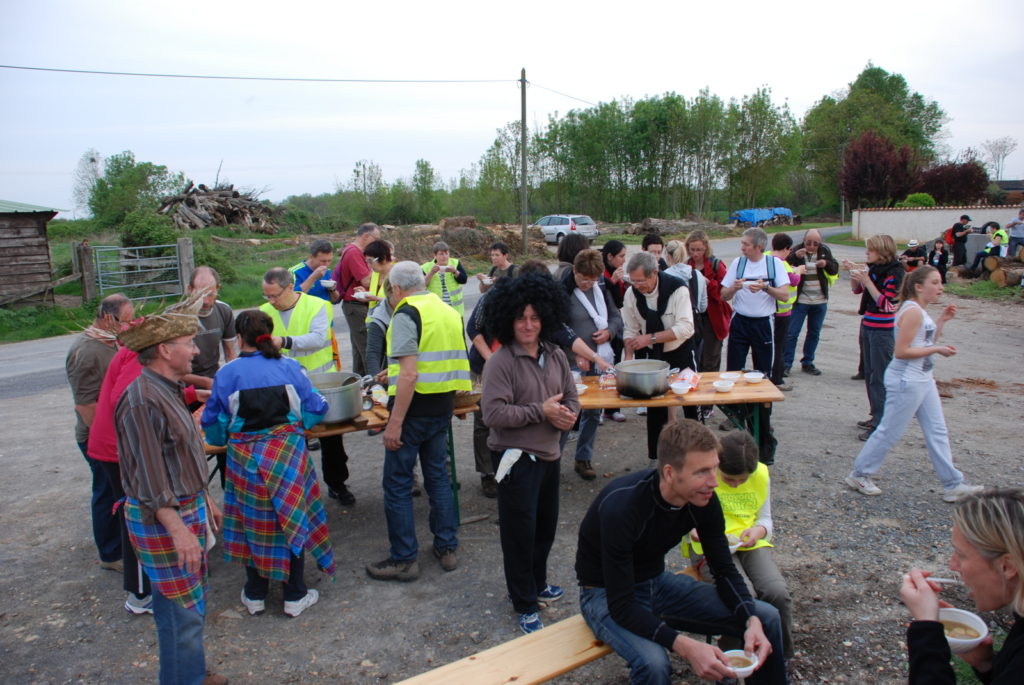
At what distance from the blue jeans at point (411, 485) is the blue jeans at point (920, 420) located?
10.2 feet

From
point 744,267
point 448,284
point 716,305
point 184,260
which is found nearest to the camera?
point 744,267

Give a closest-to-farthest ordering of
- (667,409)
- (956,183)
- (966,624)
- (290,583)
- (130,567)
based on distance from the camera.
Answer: (966,624) < (130,567) < (290,583) < (667,409) < (956,183)

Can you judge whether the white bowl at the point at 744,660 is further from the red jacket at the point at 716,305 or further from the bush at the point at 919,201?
the bush at the point at 919,201

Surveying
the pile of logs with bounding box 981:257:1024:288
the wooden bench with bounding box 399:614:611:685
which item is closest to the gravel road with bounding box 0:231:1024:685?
the wooden bench with bounding box 399:614:611:685

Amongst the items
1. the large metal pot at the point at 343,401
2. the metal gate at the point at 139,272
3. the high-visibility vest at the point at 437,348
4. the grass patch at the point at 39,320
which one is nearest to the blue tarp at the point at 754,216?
the metal gate at the point at 139,272

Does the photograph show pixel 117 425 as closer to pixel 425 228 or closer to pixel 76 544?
pixel 76 544

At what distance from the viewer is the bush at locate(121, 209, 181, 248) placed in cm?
1762

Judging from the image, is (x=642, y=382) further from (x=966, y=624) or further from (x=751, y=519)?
(x=966, y=624)

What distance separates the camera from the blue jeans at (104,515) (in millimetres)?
4098

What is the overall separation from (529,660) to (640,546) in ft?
2.11

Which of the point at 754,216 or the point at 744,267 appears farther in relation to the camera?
the point at 754,216

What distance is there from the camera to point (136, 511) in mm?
2801

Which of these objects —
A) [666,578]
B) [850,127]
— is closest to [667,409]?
[666,578]

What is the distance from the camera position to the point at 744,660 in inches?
101
